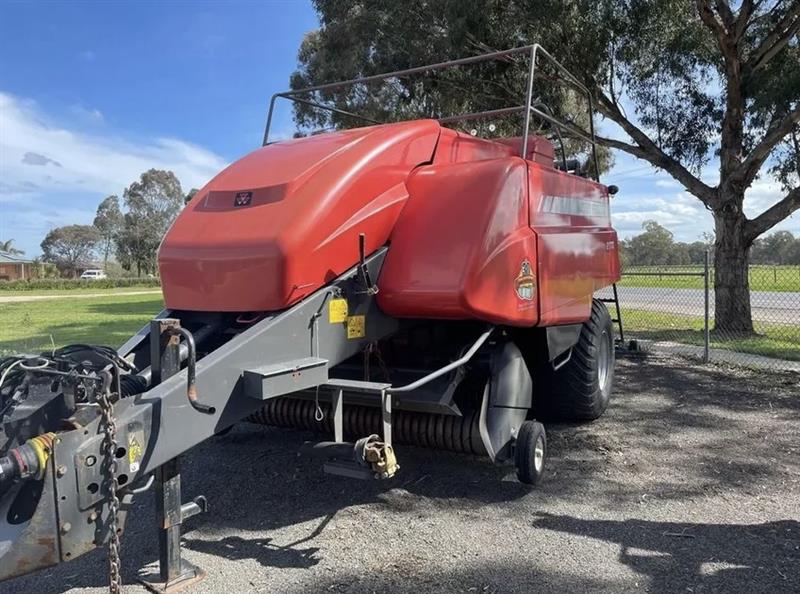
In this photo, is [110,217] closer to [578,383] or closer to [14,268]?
[14,268]

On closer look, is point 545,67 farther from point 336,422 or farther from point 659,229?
point 659,229

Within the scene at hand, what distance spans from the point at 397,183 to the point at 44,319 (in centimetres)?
1728

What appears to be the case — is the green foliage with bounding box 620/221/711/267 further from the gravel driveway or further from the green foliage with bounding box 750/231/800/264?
the gravel driveway

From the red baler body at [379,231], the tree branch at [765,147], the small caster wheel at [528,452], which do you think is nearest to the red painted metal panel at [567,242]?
the red baler body at [379,231]

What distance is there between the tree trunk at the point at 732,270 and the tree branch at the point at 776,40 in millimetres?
2404

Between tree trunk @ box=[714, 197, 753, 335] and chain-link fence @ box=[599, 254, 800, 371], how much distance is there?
0.55 feet

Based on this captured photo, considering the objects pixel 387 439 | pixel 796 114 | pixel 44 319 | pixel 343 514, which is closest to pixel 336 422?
pixel 387 439

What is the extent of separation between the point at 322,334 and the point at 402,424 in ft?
3.54

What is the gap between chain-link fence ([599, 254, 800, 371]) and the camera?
9.45 metres

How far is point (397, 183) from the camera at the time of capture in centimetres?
396

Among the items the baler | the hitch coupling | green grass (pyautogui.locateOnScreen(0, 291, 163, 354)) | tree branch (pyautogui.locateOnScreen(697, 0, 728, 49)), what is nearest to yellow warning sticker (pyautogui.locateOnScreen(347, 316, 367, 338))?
the baler

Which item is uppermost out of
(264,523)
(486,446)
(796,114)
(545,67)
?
(545,67)

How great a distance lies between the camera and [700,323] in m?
14.7

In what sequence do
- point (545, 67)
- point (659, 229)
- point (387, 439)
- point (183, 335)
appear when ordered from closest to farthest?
point (183, 335) < point (387, 439) < point (545, 67) < point (659, 229)
